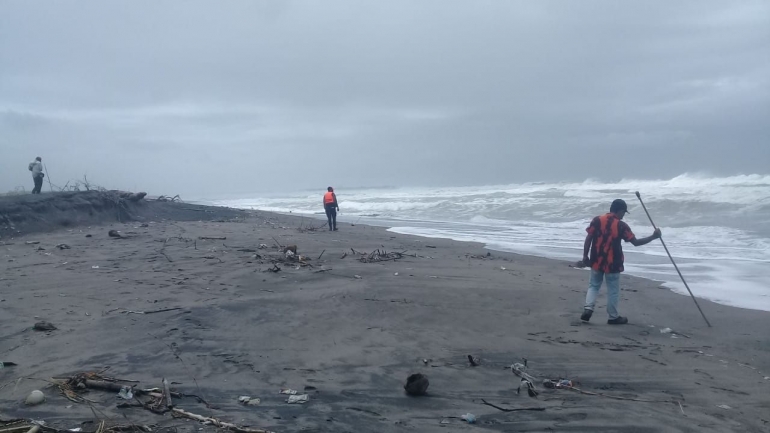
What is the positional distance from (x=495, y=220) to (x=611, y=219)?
1915cm

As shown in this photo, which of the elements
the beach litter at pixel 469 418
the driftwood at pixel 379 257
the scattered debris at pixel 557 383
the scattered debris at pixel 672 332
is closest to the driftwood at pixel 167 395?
the beach litter at pixel 469 418

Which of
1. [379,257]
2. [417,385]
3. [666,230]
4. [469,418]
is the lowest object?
[469,418]

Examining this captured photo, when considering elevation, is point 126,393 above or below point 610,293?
below

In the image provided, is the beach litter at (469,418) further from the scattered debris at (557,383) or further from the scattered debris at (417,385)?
the scattered debris at (557,383)

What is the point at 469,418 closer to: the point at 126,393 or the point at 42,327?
the point at 126,393

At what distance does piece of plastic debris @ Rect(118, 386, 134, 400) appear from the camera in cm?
439

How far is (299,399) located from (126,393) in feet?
4.48

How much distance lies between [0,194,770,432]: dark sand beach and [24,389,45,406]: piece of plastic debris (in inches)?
2.7

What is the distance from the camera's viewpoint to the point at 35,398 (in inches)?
166

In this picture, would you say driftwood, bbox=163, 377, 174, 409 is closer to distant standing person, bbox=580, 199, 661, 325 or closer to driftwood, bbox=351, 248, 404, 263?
Result: distant standing person, bbox=580, 199, 661, 325

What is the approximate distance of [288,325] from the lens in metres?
6.93

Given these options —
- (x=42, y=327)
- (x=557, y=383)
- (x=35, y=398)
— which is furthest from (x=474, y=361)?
(x=42, y=327)

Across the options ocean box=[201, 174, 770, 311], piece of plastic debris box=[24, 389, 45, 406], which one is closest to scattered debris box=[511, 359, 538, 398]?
piece of plastic debris box=[24, 389, 45, 406]

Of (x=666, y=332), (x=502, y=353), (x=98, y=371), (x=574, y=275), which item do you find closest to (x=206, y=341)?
(x=98, y=371)
